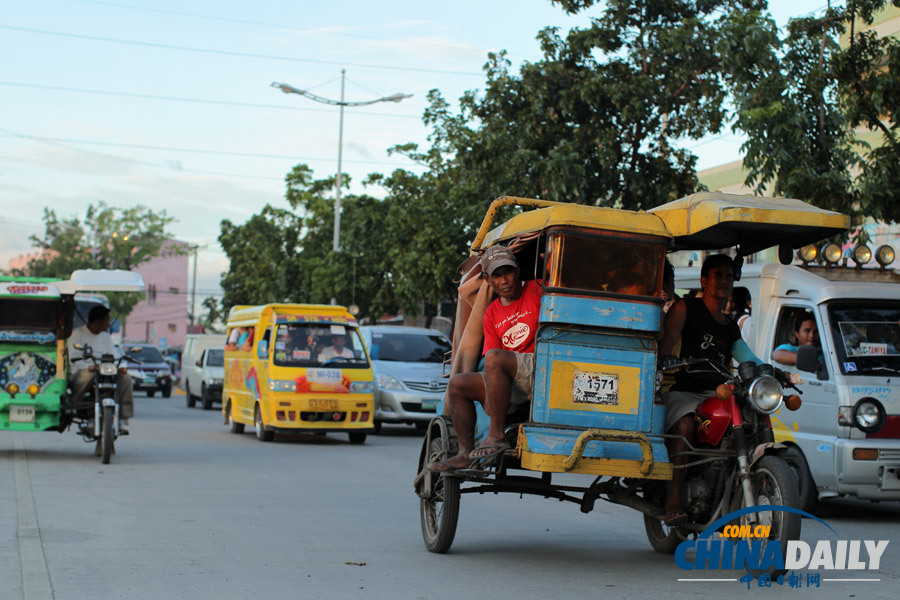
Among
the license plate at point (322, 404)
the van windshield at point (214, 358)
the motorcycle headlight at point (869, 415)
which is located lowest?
the license plate at point (322, 404)

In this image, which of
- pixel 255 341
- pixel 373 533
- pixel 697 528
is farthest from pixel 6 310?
pixel 697 528

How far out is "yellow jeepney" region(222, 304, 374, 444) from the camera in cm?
1830

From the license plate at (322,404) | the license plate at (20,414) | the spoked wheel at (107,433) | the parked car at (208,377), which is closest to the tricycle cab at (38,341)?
the license plate at (20,414)

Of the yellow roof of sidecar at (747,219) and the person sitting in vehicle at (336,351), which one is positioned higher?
the yellow roof of sidecar at (747,219)

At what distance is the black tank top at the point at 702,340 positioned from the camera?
25.2 ft

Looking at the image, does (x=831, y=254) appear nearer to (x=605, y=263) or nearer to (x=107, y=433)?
(x=605, y=263)

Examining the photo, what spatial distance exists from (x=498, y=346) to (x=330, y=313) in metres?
11.9

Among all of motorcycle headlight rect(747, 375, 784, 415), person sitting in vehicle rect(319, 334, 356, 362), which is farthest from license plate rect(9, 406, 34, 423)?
motorcycle headlight rect(747, 375, 784, 415)

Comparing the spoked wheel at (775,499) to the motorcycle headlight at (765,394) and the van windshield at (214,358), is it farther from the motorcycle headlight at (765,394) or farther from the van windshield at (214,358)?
the van windshield at (214,358)

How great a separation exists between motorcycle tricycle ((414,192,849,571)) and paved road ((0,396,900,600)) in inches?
24.1

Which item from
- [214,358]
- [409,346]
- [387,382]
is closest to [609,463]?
[387,382]

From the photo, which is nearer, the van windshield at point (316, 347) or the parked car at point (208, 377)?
the van windshield at point (316, 347)

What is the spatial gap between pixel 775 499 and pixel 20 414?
36.3ft

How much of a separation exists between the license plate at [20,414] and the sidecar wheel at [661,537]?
9.32 metres
